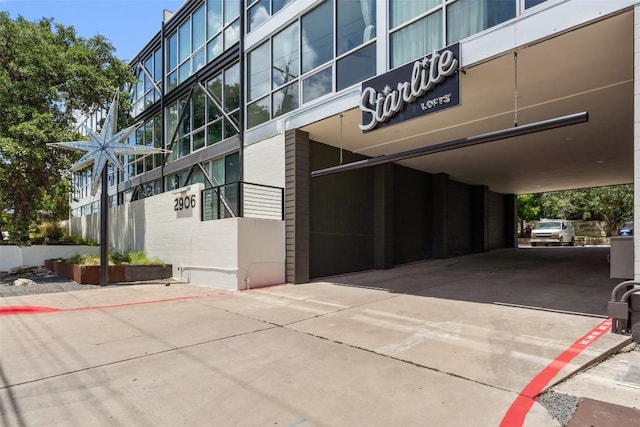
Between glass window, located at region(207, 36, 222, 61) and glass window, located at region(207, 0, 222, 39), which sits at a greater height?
glass window, located at region(207, 0, 222, 39)

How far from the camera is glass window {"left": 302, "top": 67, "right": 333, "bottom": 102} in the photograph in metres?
10.1

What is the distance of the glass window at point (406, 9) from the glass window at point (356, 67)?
28.8 inches

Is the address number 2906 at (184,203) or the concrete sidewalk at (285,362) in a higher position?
the address number 2906 at (184,203)

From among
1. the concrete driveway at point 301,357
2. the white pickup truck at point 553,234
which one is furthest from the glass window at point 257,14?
the white pickup truck at point 553,234

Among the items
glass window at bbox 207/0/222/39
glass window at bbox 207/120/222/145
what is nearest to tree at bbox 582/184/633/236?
glass window at bbox 207/120/222/145

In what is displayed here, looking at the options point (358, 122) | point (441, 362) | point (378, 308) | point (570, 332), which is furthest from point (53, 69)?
point (570, 332)

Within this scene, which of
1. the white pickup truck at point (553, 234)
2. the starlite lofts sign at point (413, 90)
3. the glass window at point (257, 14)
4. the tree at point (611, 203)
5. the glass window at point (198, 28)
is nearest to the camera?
the starlite lofts sign at point (413, 90)

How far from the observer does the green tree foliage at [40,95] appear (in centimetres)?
1264

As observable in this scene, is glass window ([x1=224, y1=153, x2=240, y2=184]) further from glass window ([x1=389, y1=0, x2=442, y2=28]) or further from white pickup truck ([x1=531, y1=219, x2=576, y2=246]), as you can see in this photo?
white pickup truck ([x1=531, y1=219, x2=576, y2=246])

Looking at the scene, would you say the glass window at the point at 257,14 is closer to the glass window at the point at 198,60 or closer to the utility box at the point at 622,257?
the glass window at the point at 198,60

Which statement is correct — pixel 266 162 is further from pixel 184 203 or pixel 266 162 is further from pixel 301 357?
pixel 301 357

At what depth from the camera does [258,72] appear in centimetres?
1239

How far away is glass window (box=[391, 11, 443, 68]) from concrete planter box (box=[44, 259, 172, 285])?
33.1 feet

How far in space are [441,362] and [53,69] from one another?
1600cm
